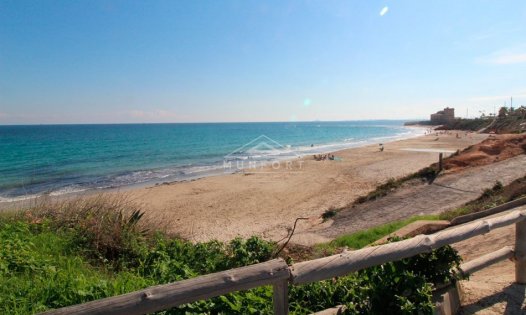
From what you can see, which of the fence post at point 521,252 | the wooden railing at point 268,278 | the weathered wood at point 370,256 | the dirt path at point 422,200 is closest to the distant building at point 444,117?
the dirt path at point 422,200

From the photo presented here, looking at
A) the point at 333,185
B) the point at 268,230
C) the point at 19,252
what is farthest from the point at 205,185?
the point at 19,252

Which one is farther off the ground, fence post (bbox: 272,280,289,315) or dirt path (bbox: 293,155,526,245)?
fence post (bbox: 272,280,289,315)

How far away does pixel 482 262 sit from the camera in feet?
12.2

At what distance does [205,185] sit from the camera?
845 inches

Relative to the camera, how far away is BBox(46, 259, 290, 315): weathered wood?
1.97 metres

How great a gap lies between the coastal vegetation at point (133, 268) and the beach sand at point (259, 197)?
2.80 meters

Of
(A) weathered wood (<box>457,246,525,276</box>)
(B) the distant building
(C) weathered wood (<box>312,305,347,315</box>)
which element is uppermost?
(B) the distant building

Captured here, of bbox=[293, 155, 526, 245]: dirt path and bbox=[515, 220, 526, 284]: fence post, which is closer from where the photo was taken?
bbox=[515, 220, 526, 284]: fence post

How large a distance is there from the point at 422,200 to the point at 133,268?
10509 mm

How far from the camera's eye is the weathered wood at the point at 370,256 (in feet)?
8.13

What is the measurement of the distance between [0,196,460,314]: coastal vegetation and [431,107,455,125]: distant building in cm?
12686

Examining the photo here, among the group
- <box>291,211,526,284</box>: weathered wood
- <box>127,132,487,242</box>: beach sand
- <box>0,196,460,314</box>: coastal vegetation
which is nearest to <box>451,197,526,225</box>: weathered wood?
<box>291,211,526,284</box>: weathered wood

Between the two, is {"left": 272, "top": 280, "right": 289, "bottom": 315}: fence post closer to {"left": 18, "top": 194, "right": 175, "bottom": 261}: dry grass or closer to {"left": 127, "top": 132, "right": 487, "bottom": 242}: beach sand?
{"left": 18, "top": 194, "right": 175, "bottom": 261}: dry grass

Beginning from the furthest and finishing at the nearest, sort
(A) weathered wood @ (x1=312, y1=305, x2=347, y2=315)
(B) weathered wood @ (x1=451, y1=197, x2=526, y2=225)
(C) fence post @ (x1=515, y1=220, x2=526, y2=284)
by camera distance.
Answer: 1. (B) weathered wood @ (x1=451, y1=197, x2=526, y2=225)
2. (C) fence post @ (x1=515, y1=220, x2=526, y2=284)
3. (A) weathered wood @ (x1=312, y1=305, x2=347, y2=315)
